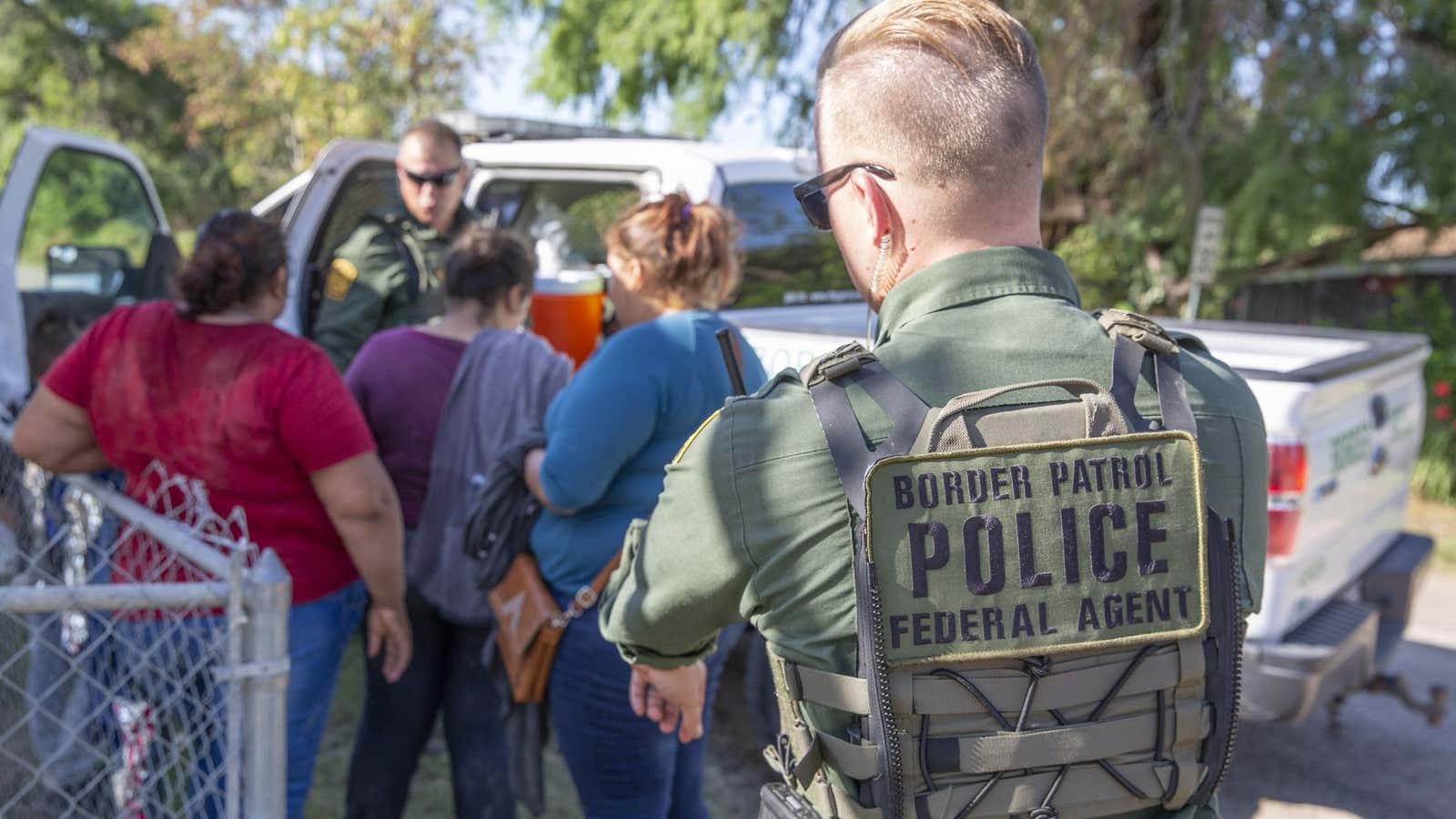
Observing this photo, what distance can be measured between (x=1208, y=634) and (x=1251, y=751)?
12.3 feet

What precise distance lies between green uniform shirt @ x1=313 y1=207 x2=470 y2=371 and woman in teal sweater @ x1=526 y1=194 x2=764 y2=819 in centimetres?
181

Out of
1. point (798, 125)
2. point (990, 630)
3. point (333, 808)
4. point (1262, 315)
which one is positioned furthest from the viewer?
point (1262, 315)

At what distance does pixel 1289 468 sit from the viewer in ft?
10.8

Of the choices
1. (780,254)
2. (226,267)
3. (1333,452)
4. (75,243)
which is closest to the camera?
(226,267)

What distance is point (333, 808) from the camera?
387 centimetres

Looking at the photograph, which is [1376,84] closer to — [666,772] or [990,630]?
[666,772]

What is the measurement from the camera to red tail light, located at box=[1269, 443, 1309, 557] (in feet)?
10.8

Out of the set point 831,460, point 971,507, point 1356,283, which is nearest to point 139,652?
point 831,460

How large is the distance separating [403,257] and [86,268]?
2113 mm

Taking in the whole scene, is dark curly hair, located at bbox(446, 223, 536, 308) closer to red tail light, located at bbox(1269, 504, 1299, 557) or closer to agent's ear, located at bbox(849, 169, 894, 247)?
agent's ear, located at bbox(849, 169, 894, 247)

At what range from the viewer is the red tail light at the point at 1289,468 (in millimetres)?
3277

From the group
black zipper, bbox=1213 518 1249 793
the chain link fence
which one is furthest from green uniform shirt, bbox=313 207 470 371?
black zipper, bbox=1213 518 1249 793

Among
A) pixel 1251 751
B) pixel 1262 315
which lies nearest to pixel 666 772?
pixel 1251 751

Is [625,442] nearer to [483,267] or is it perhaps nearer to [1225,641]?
[483,267]
